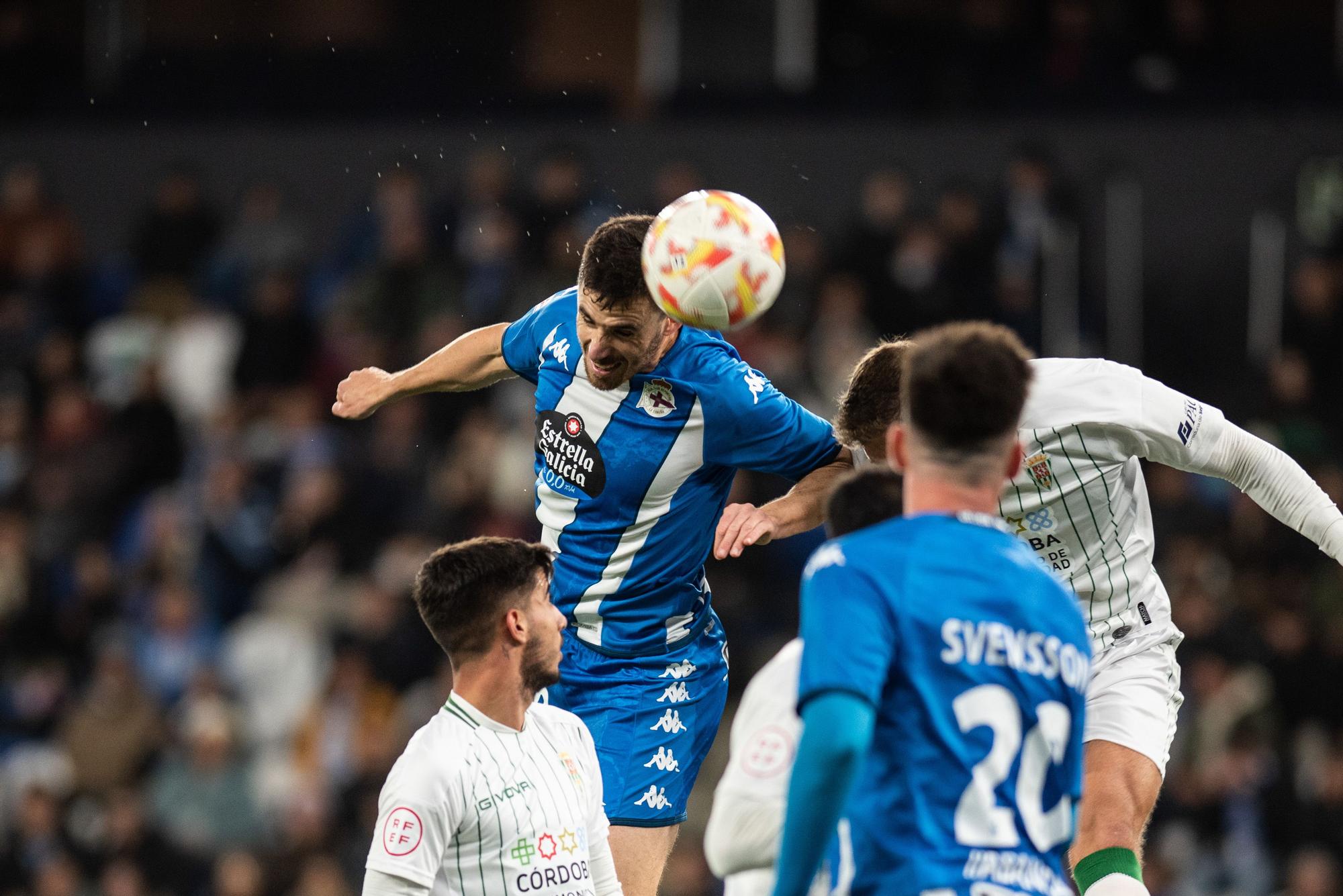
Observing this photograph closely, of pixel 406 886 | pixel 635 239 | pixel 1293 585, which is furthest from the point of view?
pixel 1293 585

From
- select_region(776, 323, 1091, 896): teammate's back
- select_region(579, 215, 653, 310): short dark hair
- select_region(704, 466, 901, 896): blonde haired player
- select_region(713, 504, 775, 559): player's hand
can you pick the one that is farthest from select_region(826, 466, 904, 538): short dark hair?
select_region(579, 215, 653, 310): short dark hair

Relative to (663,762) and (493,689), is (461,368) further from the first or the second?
(493,689)

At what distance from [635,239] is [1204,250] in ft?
32.3

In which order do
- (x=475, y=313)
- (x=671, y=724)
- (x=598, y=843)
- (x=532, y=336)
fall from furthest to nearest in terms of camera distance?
(x=475, y=313)
(x=532, y=336)
(x=671, y=724)
(x=598, y=843)

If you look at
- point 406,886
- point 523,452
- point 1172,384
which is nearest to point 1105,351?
point 1172,384

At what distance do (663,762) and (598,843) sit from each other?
2.79 ft

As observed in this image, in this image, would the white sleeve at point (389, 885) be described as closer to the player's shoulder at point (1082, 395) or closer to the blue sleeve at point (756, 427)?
the blue sleeve at point (756, 427)

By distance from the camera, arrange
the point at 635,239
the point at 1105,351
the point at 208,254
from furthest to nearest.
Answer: the point at 208,254
the point at 1105,351
the point at 635,239

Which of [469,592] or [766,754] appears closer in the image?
[766,754]

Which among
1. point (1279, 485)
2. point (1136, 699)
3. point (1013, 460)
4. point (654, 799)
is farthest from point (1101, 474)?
point (1013, 460)

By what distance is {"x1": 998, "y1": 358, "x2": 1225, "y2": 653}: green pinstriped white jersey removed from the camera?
521cm

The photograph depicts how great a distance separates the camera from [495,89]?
15594 mm

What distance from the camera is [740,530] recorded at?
4.97 meters

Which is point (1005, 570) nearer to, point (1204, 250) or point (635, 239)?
point (635, 239)
